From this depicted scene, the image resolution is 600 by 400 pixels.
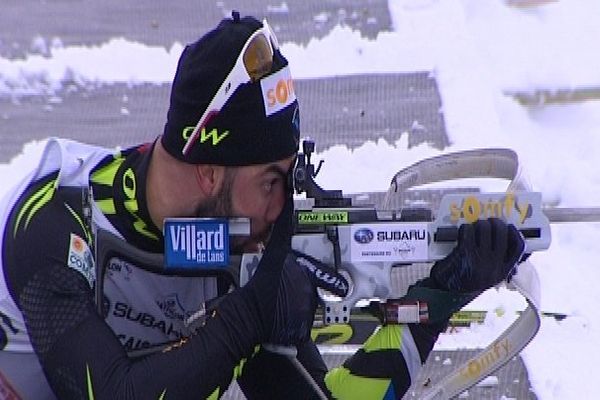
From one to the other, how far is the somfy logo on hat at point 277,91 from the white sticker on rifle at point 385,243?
0.29 metres

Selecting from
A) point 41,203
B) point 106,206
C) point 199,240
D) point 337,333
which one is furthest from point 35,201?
point 337,333

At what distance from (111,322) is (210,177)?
1.42 feet

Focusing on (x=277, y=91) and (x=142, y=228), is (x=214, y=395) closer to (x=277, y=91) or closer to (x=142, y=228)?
(x=142, y=228)

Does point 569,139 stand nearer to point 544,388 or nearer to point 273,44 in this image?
point 544,388

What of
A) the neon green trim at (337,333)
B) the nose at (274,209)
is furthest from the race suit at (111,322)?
the neon green trim at (337,333)

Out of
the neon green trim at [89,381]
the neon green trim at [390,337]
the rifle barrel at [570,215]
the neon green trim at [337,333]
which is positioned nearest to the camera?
the neon green trim at [89,381]

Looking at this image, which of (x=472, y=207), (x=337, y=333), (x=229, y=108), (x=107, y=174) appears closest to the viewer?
(x=229, y=108)

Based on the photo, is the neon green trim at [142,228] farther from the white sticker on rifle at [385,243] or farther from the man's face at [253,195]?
the white sticker on rifle at [385,243]

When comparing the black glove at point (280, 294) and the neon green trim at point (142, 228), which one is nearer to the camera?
the black glove at point (280, 294)

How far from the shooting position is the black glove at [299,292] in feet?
6.84

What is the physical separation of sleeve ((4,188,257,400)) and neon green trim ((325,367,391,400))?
39cm

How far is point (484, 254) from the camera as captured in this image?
2141 millimetres

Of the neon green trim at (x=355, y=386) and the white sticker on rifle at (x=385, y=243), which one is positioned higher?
the white sticker on rifle at (x=385, y=243)

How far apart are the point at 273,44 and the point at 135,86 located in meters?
3.13
